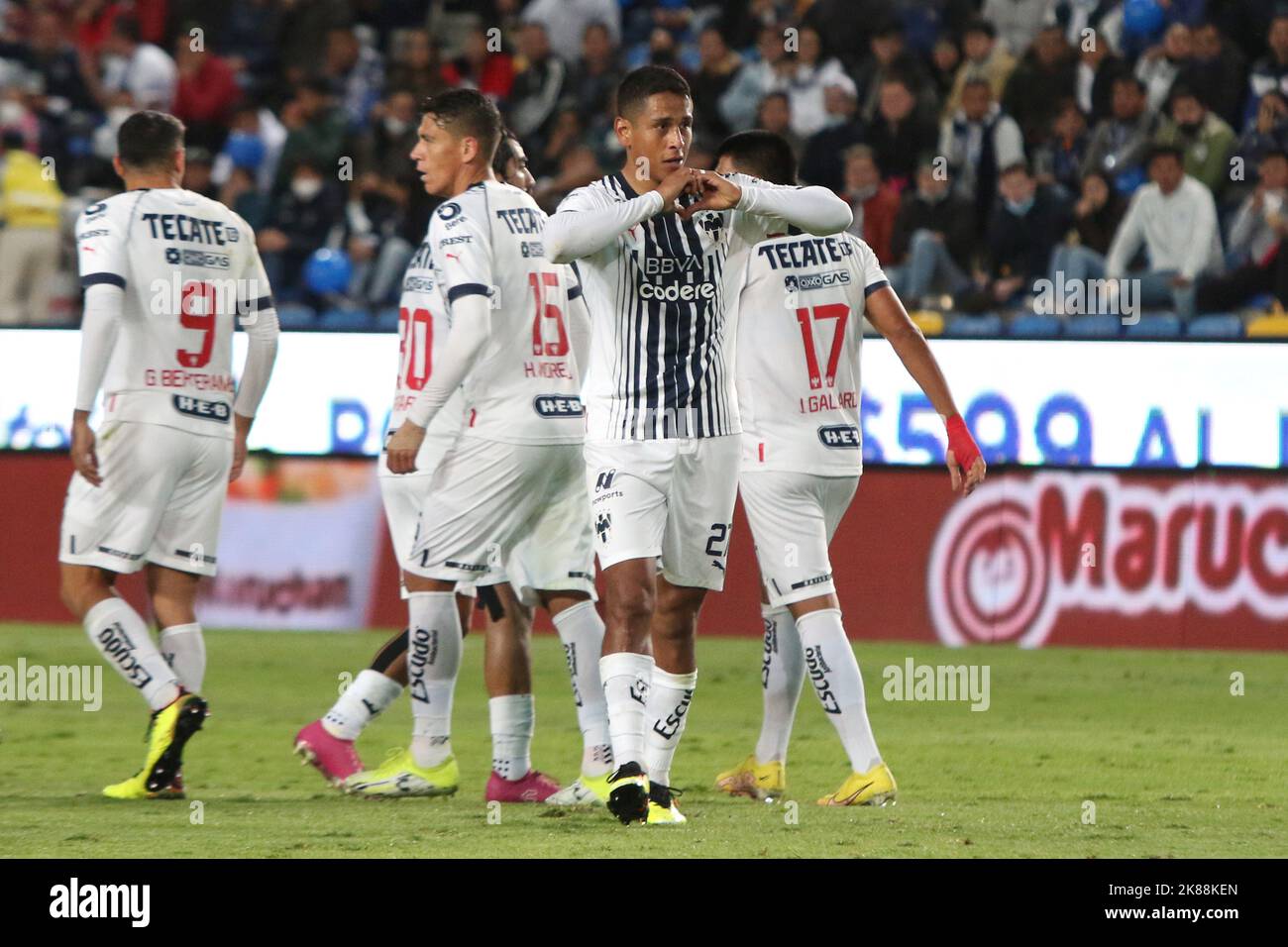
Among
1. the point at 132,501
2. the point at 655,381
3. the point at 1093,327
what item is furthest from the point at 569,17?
the point at 655,381

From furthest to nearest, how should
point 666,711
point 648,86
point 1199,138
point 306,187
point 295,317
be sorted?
point 306,187
point 1199,138
point 295,317
point 666,711
point 648,86

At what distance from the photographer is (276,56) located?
16438 mm

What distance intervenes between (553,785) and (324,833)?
3.86ft

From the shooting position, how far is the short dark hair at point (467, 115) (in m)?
6.73

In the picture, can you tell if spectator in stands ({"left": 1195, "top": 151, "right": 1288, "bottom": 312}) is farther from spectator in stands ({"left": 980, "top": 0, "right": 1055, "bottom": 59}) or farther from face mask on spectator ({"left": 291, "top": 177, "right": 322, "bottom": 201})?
face mask on spectator ({"left": 291, "top": 177, "right": 322, "bottom": 201})

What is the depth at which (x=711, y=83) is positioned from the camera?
15.2 meters

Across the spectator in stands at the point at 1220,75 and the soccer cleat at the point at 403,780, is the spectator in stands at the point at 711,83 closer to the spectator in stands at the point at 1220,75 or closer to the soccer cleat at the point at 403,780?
the spectator in stands at the point at 1220,75

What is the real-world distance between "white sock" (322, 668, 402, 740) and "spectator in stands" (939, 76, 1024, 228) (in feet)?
25.0

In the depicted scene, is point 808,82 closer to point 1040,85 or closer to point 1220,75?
point 1040,85

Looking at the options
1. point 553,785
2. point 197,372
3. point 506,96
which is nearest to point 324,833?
point 553,785

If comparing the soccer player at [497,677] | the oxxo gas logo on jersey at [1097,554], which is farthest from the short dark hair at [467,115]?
the oxxo gas logo on jersey at [1097,554]

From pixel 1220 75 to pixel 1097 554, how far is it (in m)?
4.24

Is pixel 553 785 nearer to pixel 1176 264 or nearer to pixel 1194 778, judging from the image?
pixel 1194 778

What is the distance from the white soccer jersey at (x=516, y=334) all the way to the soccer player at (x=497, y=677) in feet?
0.72
